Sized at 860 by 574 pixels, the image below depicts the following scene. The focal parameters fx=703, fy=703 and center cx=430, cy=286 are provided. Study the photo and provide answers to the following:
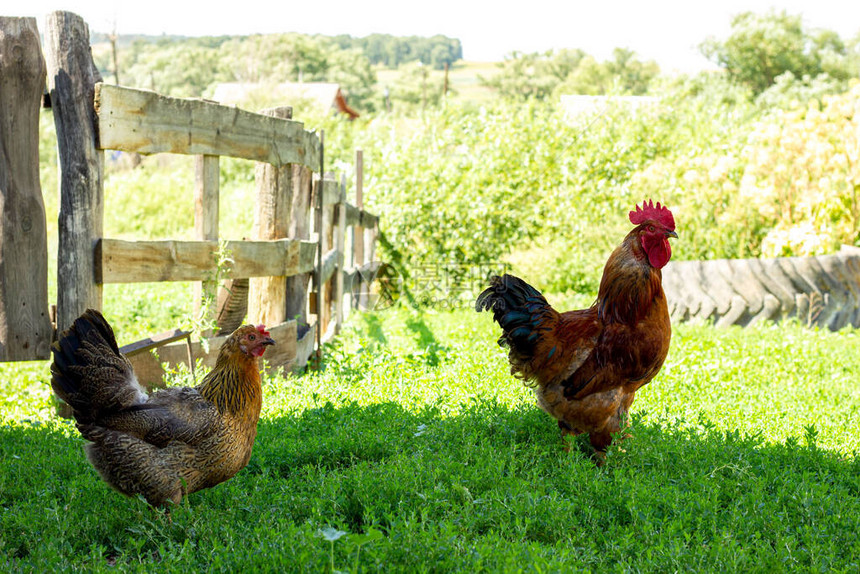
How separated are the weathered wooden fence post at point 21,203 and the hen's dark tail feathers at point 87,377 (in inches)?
65.6

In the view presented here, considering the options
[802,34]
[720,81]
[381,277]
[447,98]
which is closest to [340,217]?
[381,277]

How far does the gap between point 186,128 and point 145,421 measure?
2.83 meters

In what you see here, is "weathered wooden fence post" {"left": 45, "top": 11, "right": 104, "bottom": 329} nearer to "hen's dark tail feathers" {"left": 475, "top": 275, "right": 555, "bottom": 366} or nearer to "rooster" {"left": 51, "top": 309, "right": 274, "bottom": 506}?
"rooster" {"left": 51, "top": 309, "right": 274, "bottom": 506}

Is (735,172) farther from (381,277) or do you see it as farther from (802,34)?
(802,34)

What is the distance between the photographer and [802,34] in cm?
4394

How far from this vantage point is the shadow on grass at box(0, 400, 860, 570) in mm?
3234

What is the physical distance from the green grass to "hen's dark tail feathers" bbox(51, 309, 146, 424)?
55cm

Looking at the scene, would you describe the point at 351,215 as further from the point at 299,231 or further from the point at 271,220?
the point at 271,220

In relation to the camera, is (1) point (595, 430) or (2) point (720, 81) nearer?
(1) point (595, 430)

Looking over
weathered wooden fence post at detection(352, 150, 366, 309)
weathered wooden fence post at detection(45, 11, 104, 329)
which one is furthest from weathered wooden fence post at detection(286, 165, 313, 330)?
weathered wooden fence post at detection(352, 150, 366, 309)

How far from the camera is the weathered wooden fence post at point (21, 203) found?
477cm

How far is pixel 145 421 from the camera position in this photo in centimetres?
356

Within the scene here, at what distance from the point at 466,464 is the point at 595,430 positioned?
0.91 meters

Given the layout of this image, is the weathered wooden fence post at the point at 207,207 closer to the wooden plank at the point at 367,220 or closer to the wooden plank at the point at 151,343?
the wooden plank at the point at 151,343
